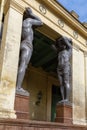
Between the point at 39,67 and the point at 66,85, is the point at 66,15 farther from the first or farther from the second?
the point at 39,67

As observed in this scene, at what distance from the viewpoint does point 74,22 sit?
33.5 ft

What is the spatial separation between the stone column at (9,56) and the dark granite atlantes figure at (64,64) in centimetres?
242

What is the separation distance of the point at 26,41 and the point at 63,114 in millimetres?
2943

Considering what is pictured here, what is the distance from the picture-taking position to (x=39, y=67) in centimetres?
1291

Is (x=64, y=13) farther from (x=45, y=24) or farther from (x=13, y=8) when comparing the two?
(x=13, y=8)

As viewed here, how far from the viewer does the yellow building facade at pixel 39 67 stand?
21.8ft

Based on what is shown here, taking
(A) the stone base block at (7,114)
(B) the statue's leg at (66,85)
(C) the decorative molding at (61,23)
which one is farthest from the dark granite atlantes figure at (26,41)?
(B) the statue's leg at (66,85)

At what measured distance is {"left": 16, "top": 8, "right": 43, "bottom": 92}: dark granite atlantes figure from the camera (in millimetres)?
7242

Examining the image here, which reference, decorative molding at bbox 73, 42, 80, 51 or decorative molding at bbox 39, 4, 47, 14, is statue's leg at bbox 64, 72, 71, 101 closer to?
decorative molding at bbox 73, 42, 80, 51

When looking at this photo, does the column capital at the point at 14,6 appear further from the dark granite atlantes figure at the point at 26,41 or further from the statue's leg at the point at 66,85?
the statue's leg at the point at 66,85

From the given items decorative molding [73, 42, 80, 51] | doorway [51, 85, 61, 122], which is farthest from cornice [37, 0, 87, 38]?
doorway [51, 85, 61, 122]

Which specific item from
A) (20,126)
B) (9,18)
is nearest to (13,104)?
(20,126)

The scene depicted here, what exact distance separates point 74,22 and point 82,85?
9.19ft

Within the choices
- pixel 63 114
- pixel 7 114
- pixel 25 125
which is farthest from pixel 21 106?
pixel 63 114
